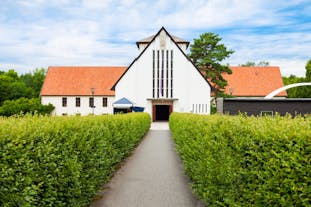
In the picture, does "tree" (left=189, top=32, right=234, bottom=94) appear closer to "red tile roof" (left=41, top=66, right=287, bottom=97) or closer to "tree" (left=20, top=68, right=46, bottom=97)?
"red tile roof" (left=41, top=66, right=287, bottom=97)

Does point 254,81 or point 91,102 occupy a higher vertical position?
point 254,81

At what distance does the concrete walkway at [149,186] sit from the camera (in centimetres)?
698

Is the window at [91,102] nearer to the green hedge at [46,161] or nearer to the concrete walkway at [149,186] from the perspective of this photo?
the concrete walkway at [149,186]

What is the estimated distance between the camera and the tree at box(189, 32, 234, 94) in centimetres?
4350

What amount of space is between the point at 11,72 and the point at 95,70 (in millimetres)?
37377

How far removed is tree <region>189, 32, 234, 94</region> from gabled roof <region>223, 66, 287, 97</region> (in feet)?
25.1

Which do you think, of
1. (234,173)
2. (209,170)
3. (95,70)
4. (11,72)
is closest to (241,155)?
(234,173)

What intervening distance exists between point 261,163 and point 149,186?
4.99m

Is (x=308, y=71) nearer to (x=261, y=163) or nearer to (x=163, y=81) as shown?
(x=163, y=81)

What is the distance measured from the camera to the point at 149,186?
8.39 m

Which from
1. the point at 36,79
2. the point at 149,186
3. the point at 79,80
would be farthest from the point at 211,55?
the point at 36,79

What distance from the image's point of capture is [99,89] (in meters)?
53.0

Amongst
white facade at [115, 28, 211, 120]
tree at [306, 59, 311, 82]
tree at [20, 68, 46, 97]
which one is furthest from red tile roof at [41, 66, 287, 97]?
tree at [20, 68, 46, 97]

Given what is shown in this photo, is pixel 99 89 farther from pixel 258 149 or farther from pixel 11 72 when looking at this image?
pixel 258 149
